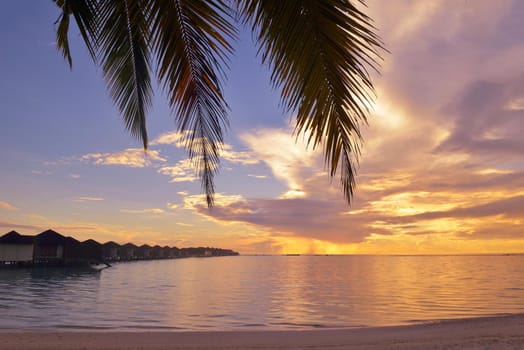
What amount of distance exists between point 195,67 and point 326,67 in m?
1.18

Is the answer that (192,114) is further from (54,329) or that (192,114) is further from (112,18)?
(54,329)

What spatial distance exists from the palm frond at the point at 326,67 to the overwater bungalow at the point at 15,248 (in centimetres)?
6136

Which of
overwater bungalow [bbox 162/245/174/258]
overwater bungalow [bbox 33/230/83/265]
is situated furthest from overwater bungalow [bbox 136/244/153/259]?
overwater bungalow [bbox 33/230/83/265]

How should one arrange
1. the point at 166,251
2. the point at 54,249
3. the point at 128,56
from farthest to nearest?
1. the point at 166,251
2. the point at 54,249
3. the point at 128,56

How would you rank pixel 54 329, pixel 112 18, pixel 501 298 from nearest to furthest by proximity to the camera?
1. pixel 112 18
2. pixel 54 329
3. pixel 501 298

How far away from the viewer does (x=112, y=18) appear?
3723 millimetres

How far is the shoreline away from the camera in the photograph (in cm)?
1362

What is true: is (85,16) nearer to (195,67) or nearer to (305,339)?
(195,67)

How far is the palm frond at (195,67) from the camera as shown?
3209 mm

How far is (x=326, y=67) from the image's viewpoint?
253cm

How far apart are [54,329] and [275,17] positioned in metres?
19.7

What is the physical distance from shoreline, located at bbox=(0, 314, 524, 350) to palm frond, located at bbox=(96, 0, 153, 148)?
11005 mm

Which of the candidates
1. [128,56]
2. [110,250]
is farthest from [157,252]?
[128,56]

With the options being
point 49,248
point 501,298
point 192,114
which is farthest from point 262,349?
point 49,248
